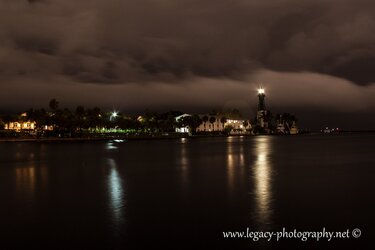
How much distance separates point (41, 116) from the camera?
156875mm

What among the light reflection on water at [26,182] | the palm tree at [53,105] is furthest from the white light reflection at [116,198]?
the palm tree at [53,105]

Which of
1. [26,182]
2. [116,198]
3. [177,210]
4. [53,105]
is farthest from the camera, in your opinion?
[53,105]

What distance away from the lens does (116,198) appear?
2216 centimetres

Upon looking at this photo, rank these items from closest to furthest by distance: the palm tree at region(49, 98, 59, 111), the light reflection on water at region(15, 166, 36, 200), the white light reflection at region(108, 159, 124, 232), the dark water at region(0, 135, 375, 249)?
the dark water at region(0, 135, 375, 249)
the white light reflection at region(108, 159, 124, 232)
the light reflection on water at region(15, 166, 36, 200)
the palm tree at region(49, 98, 59, 111)

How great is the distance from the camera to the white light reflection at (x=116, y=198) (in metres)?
17.1

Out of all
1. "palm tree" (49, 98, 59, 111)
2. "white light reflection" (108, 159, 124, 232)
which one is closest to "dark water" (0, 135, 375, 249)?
"white light reflection" (108, 159, 124, 232)

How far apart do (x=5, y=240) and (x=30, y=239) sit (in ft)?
2.50

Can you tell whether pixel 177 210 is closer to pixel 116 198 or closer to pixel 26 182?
pixel 116 198

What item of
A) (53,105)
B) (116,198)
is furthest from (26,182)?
(53,105)

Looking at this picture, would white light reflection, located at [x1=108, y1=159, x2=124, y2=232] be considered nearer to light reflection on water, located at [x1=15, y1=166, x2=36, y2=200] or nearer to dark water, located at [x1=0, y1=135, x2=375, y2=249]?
dark water, located at [x1=0, y1=135, x2=375, y2=249]

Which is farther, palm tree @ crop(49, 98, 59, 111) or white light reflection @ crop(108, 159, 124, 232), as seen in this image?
palm tree @ crop(49, 98, 59, 111)

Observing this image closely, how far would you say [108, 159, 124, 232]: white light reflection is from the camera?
17067mm

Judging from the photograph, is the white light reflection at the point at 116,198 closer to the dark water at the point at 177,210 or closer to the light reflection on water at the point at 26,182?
the dark water at the point at 177,210

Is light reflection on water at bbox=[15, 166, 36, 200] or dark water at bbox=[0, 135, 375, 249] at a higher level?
light reflection on water at bbox=[15, 166, 36, 200]
